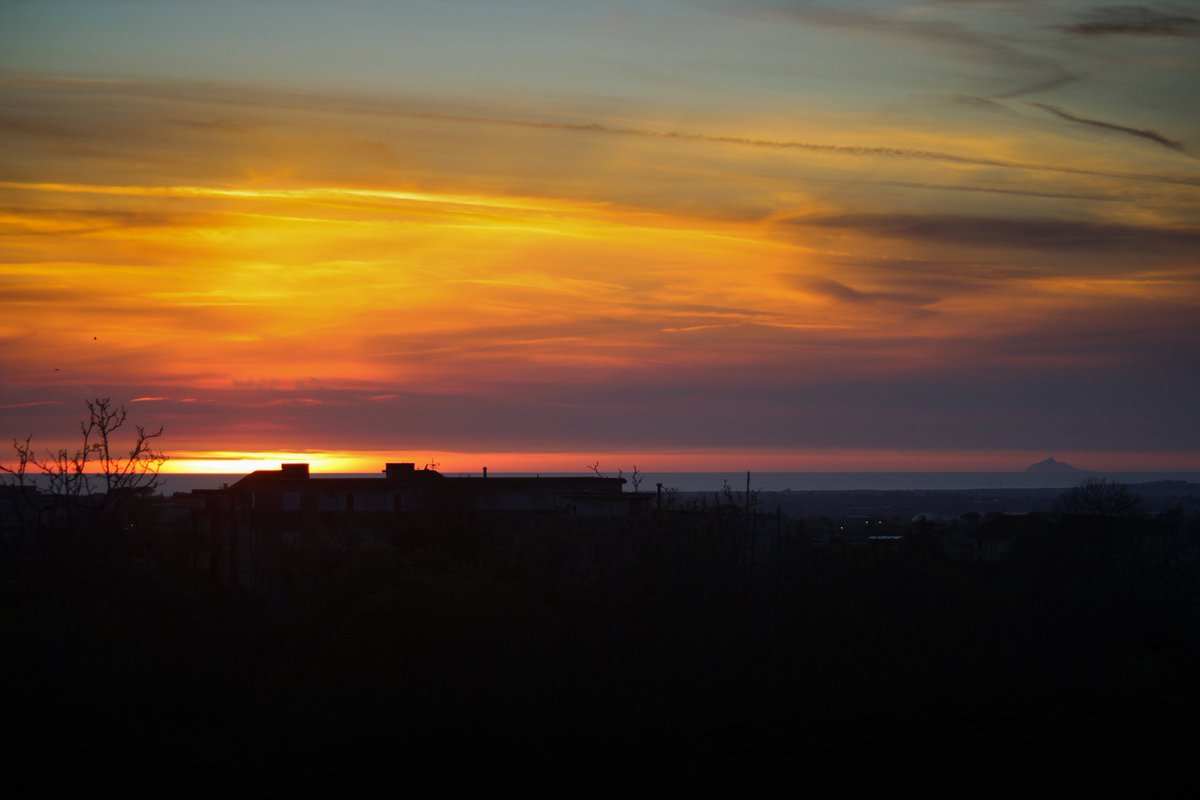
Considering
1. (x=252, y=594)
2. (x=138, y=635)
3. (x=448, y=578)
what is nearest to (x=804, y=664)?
(x=448, y=578)

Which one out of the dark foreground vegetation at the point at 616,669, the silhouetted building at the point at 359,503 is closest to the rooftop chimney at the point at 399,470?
the silhouetted building at the point at 359,503

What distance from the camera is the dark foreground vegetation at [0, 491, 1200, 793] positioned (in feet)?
57.7

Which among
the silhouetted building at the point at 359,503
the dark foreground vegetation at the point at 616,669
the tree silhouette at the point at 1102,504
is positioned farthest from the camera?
the silhouetted building at the point at 359,503

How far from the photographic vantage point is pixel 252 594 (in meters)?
48.6

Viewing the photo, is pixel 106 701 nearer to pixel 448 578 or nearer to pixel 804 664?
pixel 448 578

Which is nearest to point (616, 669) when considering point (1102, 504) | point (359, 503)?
point (1102, 504)

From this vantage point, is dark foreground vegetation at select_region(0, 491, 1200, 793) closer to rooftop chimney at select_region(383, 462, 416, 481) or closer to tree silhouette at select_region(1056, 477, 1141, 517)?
tree silhouette at select_region(1056, 477, 1141, 517)

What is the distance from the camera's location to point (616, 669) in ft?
72.9

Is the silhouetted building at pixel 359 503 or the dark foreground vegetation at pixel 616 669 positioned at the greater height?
the silhouetted building at pixel 359 503

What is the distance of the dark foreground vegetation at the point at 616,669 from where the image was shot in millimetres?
17594

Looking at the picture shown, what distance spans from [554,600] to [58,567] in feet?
38.2

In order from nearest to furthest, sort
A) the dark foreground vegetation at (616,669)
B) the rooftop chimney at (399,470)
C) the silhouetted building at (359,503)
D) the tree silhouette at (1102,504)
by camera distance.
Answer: the dark foreground vegetation at (616,669)
the tree silhouette at (1102,504)
the silhouetted building at (359,503)
the rooftop chimney at (399,470)

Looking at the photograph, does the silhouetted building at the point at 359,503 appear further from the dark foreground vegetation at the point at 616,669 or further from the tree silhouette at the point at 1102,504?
the dark foreground vegetation at the point at 616,669

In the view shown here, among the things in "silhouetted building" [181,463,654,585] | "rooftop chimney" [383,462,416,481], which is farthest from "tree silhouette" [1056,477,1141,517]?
"rooftop chimney" [383,462,416,481]
